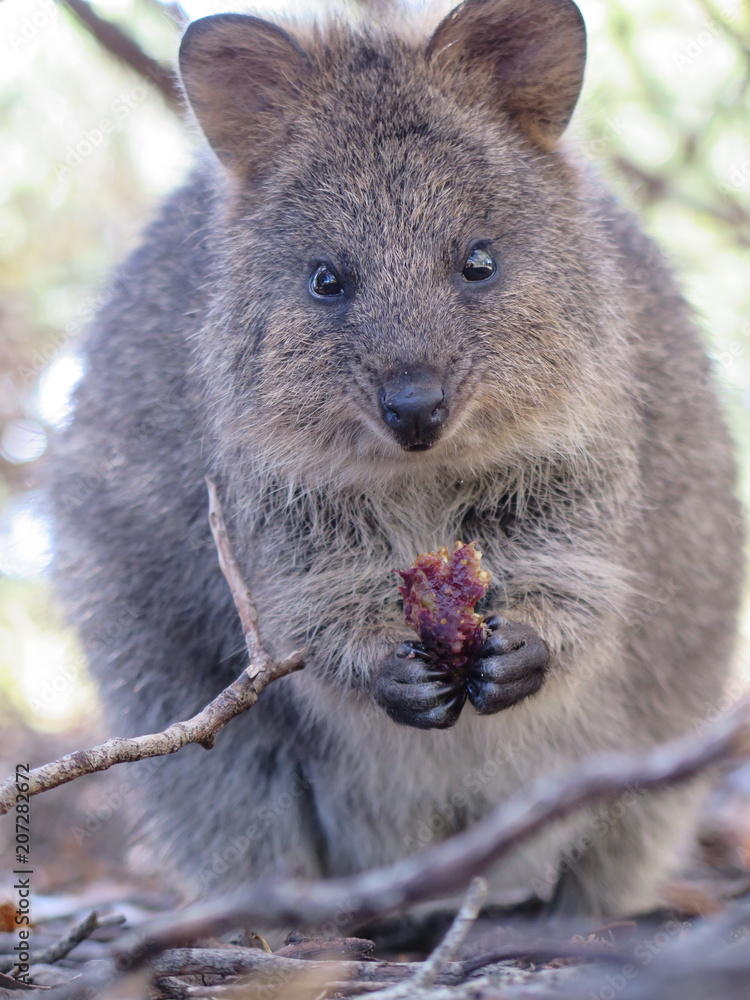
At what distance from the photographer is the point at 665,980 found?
187 cm

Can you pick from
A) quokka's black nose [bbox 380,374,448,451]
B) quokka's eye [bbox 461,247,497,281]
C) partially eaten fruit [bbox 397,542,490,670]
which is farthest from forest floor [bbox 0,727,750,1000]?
quokka's eye [bbox 461,247,497,281]

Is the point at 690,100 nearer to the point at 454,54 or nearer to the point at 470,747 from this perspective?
the point at 454,54

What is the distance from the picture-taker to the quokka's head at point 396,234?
3.90 m

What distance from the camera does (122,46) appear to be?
637 cm

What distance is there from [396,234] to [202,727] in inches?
76.3

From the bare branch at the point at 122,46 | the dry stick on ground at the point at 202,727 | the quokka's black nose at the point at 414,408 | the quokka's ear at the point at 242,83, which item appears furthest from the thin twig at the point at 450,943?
the bare branch at the point at 122,46

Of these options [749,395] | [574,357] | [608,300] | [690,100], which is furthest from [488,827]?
[690,100]

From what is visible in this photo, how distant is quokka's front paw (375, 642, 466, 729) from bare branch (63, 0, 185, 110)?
4.06 m

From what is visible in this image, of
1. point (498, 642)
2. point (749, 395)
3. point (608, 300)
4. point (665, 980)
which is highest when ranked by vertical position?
point (749, 395)

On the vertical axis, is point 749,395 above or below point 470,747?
above

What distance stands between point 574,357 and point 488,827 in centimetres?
236

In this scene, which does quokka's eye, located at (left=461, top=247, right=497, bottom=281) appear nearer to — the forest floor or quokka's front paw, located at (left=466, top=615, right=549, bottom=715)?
quokka's front paw, located at (left=466, top=615, right=549, bottom=715)

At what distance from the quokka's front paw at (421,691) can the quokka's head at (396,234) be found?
766 millimetres

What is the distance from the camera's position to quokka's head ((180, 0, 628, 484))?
3.90 metres
